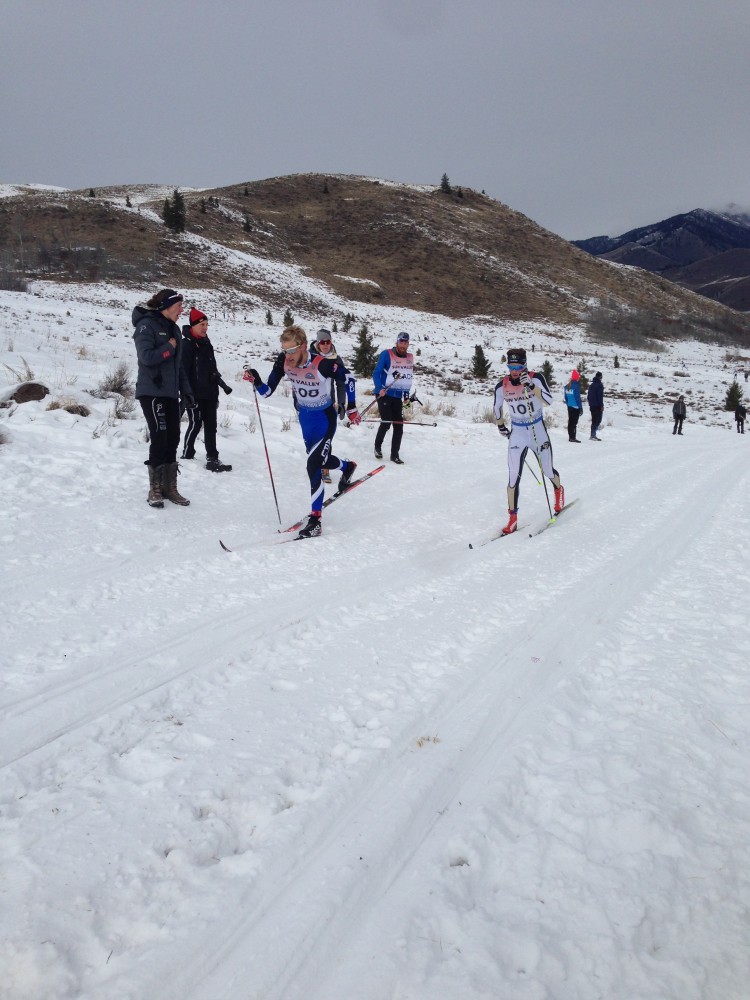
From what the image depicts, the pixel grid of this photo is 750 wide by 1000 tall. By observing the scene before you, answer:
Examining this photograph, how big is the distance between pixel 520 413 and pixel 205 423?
4.37 meters

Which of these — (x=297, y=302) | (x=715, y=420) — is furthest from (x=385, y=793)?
(x=297, y=302)

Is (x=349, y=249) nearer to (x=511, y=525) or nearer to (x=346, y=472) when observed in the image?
(x=346, y=472)

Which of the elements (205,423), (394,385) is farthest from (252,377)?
(394,385)

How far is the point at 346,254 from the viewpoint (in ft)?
201

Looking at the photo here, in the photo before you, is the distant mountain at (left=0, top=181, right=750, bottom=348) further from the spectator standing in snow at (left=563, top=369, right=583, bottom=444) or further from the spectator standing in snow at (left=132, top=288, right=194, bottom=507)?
the spectator standing in snow at (left=132, top=288, right=194, bottom=507)

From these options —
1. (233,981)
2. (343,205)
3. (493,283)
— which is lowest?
(233,981)

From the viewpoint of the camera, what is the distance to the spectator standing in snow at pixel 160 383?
6.16m

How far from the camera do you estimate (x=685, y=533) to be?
6.58m

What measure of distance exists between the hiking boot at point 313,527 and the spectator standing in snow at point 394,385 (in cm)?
394

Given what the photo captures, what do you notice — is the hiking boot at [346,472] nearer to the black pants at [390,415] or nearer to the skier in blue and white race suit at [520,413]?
the skier in blue and white race suit at [520,413]

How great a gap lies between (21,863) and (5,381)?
977 centimetres

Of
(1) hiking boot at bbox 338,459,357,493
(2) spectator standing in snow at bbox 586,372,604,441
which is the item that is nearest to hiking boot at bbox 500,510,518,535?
(1) hiking boot at bbox 338,459,357,493

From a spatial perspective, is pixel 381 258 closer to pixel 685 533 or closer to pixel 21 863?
pixel 685 533

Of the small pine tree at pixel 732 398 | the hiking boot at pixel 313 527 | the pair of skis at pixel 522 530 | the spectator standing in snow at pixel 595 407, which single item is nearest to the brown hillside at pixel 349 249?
the small pine tree at pixel 732 398
